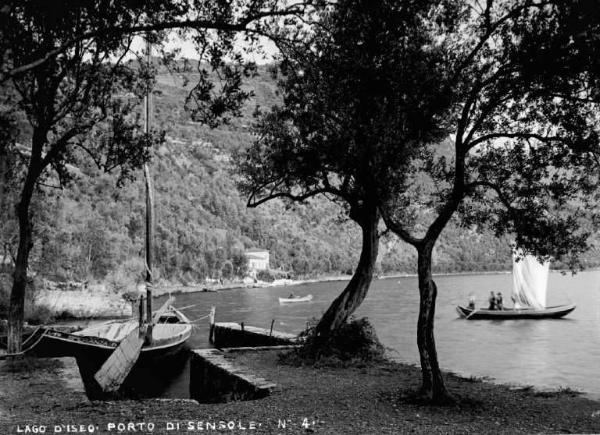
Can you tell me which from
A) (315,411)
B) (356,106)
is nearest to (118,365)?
(315,411)

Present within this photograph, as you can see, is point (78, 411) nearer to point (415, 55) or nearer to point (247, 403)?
point (247, 403)

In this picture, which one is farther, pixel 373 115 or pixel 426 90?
pixel 373 115

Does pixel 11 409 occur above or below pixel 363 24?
below

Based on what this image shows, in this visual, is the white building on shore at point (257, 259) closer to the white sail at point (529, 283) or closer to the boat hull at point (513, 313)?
the boat hull at point (513, 313)

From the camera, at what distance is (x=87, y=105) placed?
14375 mm

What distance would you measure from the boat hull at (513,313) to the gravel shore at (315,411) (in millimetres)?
38212

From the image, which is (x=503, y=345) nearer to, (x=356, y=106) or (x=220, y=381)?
(x=220, y=381)

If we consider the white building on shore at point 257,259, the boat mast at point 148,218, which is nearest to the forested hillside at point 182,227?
the white building on shore at point 257,259

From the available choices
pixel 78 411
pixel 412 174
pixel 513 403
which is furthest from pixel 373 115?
pixel 78 411

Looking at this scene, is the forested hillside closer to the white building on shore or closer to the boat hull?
the white building on shore

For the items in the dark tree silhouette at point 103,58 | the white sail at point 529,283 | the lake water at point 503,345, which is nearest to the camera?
the dark tree silhouette at point 103,58

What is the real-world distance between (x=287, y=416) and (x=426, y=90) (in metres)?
6.39

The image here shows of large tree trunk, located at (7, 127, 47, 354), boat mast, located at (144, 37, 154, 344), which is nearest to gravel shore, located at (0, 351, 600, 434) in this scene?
large tree trunk, located at (7, 127, 47, 354)

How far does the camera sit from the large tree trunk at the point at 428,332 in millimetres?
9242
